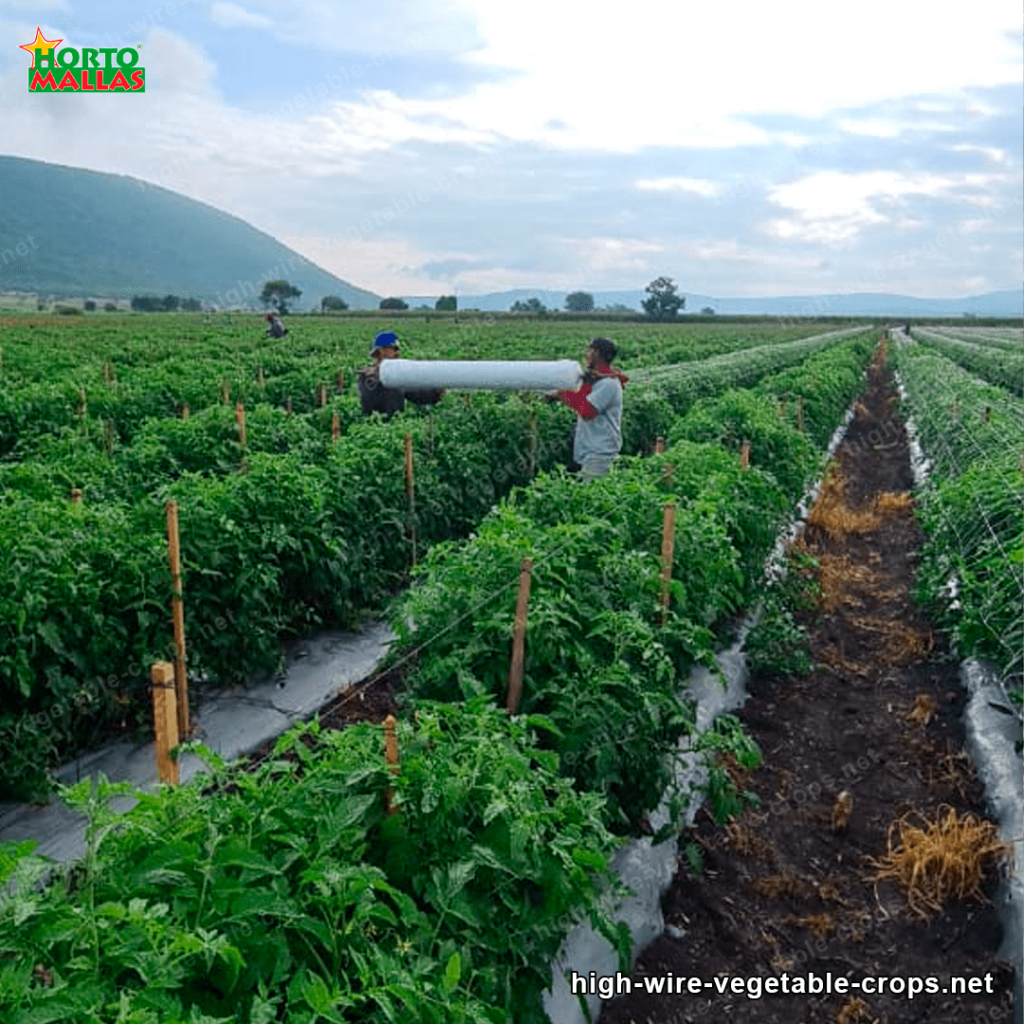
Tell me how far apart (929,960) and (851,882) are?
0.58m

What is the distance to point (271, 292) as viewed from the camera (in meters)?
104

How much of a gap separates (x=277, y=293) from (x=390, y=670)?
10610 cm

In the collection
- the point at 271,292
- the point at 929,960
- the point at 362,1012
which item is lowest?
the point at 929,960

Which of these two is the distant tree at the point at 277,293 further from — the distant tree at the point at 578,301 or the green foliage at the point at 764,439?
the green foliage at the point at 764,439

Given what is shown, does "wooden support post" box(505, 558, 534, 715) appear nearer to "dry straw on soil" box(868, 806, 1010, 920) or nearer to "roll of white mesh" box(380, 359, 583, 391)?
"dry straw on soil" box(868, 806, 1010, 920)

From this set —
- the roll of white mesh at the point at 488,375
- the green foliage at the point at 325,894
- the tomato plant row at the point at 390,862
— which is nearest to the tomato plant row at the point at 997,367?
the roll of white mesh at the point at 488,375

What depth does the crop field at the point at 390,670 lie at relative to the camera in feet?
7.63

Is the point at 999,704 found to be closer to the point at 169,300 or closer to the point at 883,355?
the point at 883,355

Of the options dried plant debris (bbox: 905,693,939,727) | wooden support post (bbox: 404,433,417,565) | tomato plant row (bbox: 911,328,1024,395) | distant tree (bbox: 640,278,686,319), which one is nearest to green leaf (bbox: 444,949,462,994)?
dried plant debris (bbox: 905,693,939,727)

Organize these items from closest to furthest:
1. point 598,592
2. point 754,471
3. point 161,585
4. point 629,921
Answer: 1. point 629,921
2. point 598,592
3. point 161,585
4. point 754,471

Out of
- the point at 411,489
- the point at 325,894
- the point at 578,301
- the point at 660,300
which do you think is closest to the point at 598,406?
the point at 411,489

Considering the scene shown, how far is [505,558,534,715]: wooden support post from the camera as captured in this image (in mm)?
3891

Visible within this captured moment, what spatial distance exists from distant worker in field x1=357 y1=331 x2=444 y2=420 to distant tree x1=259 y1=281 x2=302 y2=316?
95135 mm

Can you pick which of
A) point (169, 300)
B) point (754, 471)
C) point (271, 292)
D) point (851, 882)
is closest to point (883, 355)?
point (754, 471)
